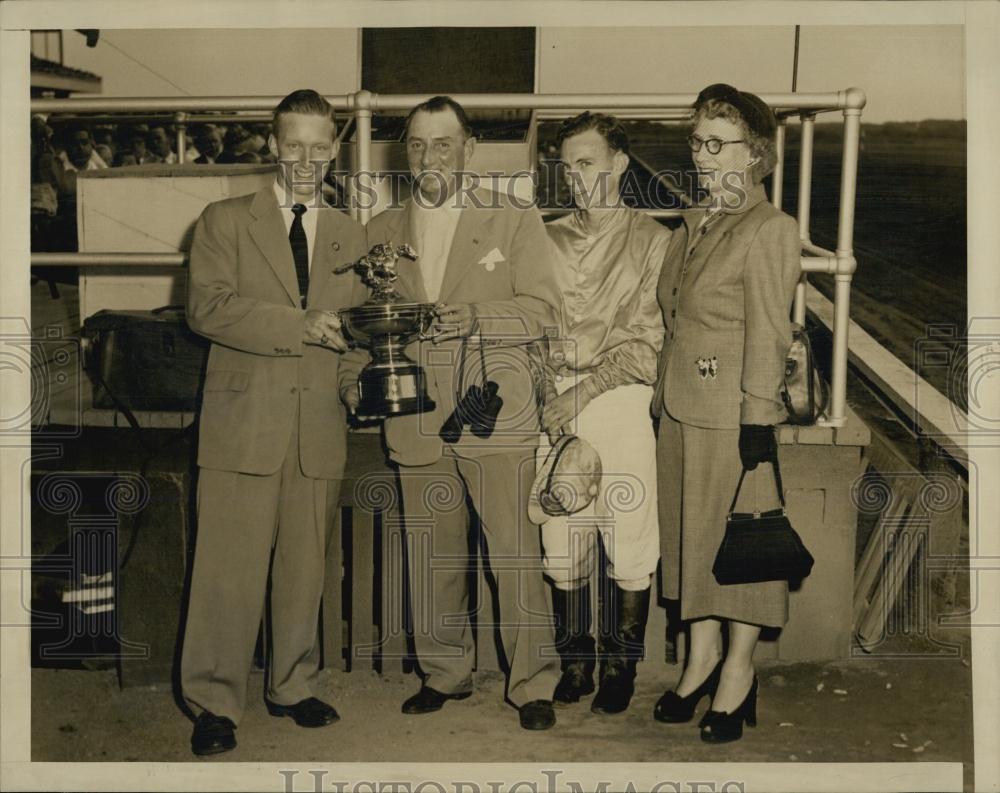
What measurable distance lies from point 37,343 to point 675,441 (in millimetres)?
2628

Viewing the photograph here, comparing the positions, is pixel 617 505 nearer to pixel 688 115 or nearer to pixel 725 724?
pixel 725 724

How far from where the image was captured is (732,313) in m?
4.65

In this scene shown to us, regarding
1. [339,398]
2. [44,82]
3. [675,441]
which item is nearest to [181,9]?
[44,82]

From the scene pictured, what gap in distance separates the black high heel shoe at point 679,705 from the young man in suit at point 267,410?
1.41 meters

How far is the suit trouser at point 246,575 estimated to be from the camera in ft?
15.8

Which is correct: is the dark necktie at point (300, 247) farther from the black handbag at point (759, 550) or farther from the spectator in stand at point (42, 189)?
the black handbag at point (759, 550)

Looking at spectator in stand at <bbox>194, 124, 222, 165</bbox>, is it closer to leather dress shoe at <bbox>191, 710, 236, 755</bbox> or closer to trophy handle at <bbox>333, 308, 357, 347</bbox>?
trophy handle at <bbox>333, 308, 357, 347</bbox>

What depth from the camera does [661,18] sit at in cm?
508

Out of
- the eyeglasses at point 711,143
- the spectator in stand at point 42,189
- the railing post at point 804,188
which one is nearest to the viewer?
the eyeglasses at point 711,143

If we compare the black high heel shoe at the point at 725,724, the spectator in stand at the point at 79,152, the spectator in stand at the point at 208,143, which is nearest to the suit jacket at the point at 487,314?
the black high heel shoe at the point at 725,724

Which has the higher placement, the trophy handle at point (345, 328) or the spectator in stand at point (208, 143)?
the spectator in stand at point (208, 143)

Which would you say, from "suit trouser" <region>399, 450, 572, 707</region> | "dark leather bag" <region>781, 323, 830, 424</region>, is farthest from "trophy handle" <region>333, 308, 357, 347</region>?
"dark leather bag" <region>781, 323, 830, 424</region>

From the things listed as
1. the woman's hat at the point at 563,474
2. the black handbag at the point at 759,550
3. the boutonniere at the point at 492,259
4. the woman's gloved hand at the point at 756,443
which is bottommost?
the black handbag at the point at 759,550

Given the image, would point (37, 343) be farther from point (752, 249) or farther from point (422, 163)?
point (752, 249)
